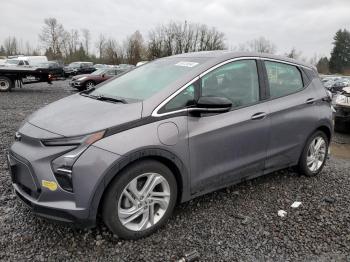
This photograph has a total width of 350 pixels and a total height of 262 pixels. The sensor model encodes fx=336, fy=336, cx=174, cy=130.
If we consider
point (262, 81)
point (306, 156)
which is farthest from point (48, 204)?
point (306, 156)

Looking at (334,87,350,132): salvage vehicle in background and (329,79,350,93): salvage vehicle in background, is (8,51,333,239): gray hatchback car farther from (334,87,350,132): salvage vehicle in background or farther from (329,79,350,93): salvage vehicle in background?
(329,79,350,93): salvage vehicle in background

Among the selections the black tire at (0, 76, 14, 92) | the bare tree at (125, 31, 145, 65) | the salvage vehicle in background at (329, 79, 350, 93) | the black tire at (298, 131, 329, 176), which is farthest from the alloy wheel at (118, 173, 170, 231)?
the bare tree at (125, 31, 145, 65)

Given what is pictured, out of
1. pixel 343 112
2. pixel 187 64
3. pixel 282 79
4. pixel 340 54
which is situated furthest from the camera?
pixel 340 54

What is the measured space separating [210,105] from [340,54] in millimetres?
81818

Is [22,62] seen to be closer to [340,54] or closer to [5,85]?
[5,85]

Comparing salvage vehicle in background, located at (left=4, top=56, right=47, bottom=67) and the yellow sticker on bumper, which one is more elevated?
salvage vehicle in background, located at (left=4, top=56, right=47, bottom=67)

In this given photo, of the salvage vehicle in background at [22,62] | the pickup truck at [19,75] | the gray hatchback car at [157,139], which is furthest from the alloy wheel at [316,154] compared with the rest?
the salvage vehicle in background at [22,62]

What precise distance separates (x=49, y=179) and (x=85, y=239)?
2.30 feet

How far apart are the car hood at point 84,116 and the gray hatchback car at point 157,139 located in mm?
10

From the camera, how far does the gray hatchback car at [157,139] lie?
8.48 ft

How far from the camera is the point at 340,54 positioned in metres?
74.4

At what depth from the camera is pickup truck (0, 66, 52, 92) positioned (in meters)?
16.0

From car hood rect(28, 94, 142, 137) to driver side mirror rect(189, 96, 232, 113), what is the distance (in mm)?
543

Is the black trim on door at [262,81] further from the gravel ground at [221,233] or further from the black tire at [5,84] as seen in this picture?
the black tire at [5,84]
